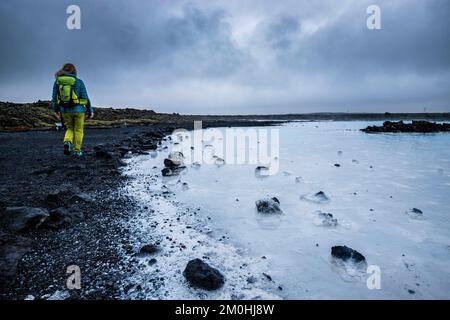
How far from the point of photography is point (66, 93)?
6.17 meters

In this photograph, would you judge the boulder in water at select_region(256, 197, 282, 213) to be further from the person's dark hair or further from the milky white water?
the person's dark hair

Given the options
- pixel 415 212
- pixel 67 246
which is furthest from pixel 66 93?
pixel 415 212

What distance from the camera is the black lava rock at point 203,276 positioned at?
81.0 inches

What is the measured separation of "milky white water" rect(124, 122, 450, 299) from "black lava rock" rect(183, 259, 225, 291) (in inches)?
2.4

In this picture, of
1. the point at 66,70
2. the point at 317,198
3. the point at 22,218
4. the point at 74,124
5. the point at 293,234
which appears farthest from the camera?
the point at 74,124

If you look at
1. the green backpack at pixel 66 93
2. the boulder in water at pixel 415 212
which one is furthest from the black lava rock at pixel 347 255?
the green backpack at pixel 66 93

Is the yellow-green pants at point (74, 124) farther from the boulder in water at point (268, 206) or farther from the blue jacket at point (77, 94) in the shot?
the boulder in water at point (268, 206)

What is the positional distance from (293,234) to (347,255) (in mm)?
767

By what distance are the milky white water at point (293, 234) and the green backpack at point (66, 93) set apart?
249cm

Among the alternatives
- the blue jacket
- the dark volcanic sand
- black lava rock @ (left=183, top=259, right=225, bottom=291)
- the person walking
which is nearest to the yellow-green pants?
the person walking

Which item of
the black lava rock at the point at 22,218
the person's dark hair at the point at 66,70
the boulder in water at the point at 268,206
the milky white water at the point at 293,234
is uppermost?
the person's dark hair at the point at 66,70

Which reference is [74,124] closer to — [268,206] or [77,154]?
[77,154]
